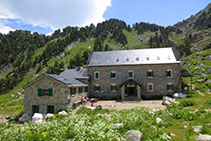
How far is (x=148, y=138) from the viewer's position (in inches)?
257

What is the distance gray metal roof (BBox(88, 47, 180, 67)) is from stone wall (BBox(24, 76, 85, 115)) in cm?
1185

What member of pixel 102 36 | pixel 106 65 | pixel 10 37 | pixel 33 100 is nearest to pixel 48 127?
pixel 33 100

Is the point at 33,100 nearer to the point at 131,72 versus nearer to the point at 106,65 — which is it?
the point at 106,65

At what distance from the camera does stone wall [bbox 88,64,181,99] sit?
93.1 feet

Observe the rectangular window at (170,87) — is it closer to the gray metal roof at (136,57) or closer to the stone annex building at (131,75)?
the stone annex building at (131,75)

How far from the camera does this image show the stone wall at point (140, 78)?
28.4 metres

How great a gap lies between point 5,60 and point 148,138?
123 m

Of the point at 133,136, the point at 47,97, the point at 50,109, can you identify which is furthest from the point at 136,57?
the point at 133,136

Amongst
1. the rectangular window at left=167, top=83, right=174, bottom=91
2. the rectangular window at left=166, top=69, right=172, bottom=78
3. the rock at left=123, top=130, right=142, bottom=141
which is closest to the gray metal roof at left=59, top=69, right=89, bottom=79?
the rectangular window at left=166, top=69, right=172, bottom=78

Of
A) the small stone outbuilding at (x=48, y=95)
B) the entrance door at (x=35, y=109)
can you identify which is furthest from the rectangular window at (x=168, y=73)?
the entrance door at (x=35, y=109)

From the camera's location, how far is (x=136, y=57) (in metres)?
31.2

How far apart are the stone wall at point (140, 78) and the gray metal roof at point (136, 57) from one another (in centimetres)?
91

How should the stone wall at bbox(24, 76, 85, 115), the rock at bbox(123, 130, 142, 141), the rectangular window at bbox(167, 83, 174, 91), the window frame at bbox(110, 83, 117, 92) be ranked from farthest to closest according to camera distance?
1. the window frame at bbox(110, 83, 117, 92)
2. the rectangular window at bbox(167, 83, 174, 91)
3. the stone wall at bbox(24, 76, 85, 115)
4. the rock at bbox(123, 130, 142, 141)

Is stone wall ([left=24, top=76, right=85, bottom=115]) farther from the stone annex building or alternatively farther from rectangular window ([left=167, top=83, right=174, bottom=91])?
rectangular window ([left=167, top=83, right=174, bottom=91])
